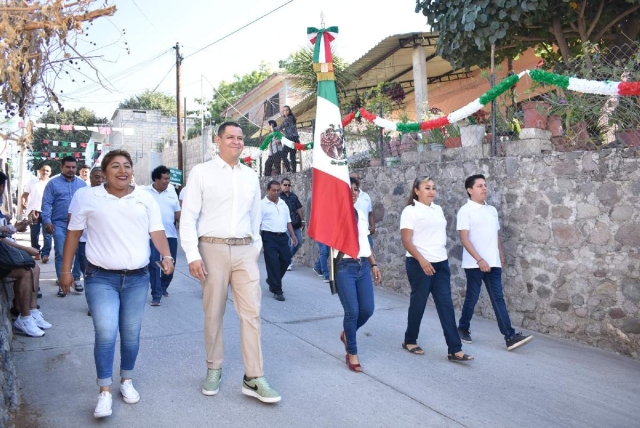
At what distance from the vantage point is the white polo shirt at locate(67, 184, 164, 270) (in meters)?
4.10

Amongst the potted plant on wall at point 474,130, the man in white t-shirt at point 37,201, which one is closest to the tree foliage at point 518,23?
the potted plant on wall at point 474,130

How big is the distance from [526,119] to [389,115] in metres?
4.48

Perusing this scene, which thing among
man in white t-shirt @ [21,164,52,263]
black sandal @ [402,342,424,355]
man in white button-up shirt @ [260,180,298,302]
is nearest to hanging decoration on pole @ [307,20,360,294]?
black sandal @ [402,342,424,355]

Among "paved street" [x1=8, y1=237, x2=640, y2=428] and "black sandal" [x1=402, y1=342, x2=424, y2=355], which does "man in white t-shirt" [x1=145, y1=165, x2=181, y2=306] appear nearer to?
"paved street" [x1=8, y1=237, x2=640, y2=428]

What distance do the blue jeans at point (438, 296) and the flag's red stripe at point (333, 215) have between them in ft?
2.91

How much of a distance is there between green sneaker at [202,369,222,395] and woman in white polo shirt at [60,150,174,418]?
501 mm

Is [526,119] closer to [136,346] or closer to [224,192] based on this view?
[224,192]

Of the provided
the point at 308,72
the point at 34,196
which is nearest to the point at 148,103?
the point at 308,72

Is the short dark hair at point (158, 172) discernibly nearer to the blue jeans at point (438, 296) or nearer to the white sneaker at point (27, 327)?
the white sneaker at point (27, 327)

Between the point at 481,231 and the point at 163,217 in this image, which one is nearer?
the point at 481,231

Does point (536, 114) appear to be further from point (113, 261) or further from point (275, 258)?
point (113, 261)

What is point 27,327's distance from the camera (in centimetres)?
597

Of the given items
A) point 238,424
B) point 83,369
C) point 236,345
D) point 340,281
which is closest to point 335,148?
point 340,281

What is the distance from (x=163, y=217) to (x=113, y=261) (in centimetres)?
383
